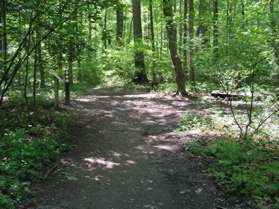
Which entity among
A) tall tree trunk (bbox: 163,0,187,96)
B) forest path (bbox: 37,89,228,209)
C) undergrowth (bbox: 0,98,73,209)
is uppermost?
tall tree trunk (bbox: 163,0,187,96)

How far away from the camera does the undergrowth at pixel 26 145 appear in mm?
5746

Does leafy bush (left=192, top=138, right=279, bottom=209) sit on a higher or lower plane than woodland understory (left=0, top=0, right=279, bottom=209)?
lower

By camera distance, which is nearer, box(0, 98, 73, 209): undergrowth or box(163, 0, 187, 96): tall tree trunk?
box(0, 98, 73, 209): undergrowth

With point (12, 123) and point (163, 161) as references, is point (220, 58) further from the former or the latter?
point (12, 123)

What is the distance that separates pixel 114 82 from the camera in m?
24.1

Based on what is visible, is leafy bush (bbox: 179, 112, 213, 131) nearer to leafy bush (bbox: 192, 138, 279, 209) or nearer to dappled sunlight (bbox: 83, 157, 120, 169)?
leafy bush (bbox: 192, 138, 279, 209)

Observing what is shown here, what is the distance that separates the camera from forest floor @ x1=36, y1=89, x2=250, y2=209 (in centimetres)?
598

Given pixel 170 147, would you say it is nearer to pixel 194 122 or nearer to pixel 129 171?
pixel 129 171

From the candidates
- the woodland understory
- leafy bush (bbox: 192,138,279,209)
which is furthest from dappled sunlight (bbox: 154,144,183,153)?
leafy bush (bbox: 192,138,279,209)

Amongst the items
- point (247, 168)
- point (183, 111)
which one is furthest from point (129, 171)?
point (183, 111)

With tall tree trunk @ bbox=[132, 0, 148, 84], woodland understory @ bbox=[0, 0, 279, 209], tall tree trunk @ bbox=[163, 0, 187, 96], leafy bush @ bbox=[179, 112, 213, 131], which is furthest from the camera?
tall tree trunk @ bbox=[132, 0, 148, 84]

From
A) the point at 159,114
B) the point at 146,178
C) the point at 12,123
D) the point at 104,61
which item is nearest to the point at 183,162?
the point at 146,178

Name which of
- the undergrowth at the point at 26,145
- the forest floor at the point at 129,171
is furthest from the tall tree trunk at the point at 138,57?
the undergrowth at the point at 26,145

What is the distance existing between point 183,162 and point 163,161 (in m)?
0.43
